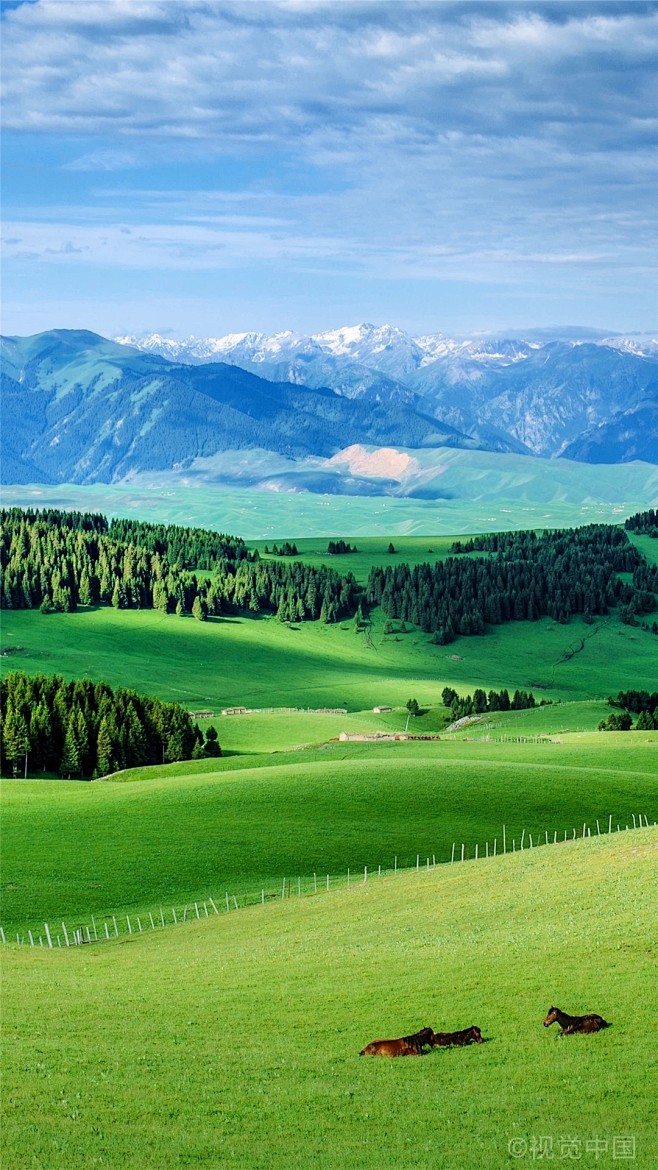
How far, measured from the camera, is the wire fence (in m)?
62.0

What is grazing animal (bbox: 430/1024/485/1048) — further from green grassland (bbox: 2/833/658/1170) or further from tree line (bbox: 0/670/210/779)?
tree line (bbox: 0/670/210/779)

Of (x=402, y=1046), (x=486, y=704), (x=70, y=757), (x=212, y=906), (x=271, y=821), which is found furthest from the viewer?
(x=486, y=704)

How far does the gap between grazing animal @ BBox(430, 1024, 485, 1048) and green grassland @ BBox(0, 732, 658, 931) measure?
3836 centimetres

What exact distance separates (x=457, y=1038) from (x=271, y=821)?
5458cm

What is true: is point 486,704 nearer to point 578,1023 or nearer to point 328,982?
point 328,982

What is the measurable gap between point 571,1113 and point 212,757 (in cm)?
10988

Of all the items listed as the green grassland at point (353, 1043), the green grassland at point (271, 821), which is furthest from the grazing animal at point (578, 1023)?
the green grassland at point (271, 821)

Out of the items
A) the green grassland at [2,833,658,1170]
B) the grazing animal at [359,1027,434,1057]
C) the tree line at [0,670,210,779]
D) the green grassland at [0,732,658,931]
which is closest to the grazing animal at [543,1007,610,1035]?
the green grassland at [2,833,658,1170]

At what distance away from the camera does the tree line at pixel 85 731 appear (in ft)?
409

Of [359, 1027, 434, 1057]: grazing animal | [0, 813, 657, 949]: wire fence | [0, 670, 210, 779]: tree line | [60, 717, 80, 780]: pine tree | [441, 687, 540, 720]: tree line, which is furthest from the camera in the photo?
[441, 687, 540, 720]: tree line

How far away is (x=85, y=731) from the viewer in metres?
127

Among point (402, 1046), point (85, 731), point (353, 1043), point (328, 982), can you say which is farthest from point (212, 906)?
point (85, 731)

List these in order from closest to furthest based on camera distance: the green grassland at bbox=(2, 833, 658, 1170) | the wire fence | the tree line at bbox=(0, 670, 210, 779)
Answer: the green grassland at bbox=(2, 833, 658, 1170) < the wire fence < the tree line at bbox=(0, 670, 210, 779)

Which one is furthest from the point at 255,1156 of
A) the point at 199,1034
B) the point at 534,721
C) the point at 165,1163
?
the point at 534,721
